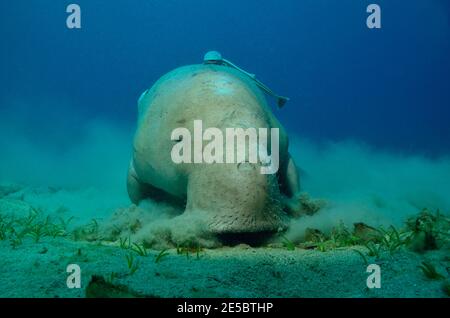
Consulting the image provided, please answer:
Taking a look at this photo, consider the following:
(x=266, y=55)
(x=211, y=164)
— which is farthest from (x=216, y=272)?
(x=266, y=55)

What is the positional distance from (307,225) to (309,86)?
3154 inches

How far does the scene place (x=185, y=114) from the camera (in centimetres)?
527

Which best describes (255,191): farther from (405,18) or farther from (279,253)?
(405,18)

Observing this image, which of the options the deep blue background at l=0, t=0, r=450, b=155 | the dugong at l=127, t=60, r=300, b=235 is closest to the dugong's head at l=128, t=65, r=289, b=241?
the dugong at l=127, t=60, r=300, b=235

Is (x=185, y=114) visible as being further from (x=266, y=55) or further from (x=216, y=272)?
(x=266, y=55)

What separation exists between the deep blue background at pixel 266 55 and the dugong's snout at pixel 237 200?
60.4 m

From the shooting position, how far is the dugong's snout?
419 cm

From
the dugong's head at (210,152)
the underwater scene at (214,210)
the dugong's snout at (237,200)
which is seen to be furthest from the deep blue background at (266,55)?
the dugong's snout at (237,200)

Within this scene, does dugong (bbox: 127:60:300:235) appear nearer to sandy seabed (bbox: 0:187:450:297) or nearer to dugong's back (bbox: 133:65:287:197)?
dugong's back (bbox: 133:65:287:197)

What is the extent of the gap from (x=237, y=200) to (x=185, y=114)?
1626 millimetres

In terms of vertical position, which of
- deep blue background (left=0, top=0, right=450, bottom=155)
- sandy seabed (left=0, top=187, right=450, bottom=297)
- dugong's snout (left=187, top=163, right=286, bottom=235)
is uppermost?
deep blue background (left=0, top=0, right=450, bottom=155)

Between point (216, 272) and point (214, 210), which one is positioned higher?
point (214, 210)

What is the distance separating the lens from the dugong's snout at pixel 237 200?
4.19 metres
